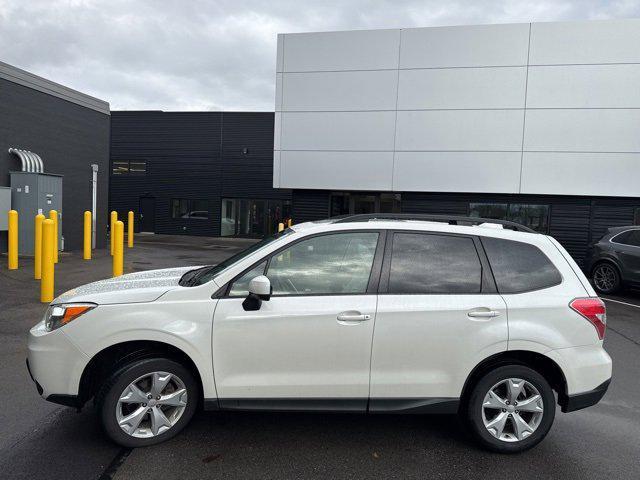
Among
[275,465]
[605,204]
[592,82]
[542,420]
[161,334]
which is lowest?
[275,465]

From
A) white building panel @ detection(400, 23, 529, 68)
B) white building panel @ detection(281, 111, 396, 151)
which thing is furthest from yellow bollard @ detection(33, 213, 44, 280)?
white building panel @ detection(400, 23, 529, 68)

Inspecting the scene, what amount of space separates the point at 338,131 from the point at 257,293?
1246cm

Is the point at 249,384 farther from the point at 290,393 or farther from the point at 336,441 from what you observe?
the point at 336,441

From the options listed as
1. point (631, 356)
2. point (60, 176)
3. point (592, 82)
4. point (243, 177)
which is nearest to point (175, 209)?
point (243, 177)

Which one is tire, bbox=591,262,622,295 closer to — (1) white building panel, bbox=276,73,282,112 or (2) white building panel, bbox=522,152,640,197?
(2) white building panel, bbox=522,152,640,197

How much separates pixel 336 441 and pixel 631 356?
4.39 meters

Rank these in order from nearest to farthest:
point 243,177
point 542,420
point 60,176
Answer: point 542,420 < point 60,176 < point 243,177

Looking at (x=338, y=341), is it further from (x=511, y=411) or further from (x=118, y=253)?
(x=118, y=253)

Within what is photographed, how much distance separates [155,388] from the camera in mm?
3215

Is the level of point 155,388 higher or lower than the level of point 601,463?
higher

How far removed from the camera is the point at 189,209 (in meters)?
27.5

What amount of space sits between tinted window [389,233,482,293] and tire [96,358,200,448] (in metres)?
1.60

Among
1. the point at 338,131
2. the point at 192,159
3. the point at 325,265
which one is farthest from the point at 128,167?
the point at 325,265

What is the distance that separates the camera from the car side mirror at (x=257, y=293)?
3066 mm
